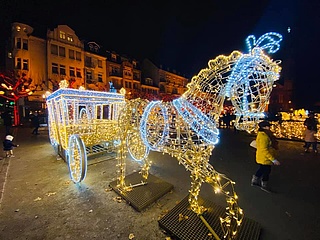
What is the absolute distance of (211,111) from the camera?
2549 mm

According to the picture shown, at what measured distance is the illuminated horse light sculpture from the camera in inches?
83.3

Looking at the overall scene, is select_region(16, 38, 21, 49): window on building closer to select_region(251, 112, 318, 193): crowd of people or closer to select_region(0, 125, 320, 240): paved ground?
select_region(0, 125, 320, 240): paved ground

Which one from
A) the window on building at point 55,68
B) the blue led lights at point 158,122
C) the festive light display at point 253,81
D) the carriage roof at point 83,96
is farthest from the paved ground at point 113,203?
the window on building at point 55,68

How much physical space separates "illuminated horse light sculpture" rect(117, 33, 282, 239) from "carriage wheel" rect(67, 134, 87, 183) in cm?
167

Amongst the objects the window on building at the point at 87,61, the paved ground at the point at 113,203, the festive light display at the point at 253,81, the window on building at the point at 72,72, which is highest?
the window on building at the point at 87,61

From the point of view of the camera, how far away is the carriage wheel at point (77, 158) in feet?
12.7

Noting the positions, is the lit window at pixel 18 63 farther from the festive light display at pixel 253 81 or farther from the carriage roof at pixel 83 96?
the festive light display at pixel 253 81

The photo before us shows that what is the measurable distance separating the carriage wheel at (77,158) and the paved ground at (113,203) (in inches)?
9.7

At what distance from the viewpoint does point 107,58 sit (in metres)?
28.6

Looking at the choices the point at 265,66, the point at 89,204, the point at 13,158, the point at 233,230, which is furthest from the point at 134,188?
the point at 13,158

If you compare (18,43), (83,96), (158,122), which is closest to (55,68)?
(18,43)

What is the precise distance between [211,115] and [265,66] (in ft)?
3.02

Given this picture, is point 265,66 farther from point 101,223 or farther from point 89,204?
point 89,204

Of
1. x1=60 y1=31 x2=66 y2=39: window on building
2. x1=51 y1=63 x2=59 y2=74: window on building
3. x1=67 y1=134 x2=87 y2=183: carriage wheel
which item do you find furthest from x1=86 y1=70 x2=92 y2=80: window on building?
x1=67 y1=134 x2=87 y2=183: carriage wheel
